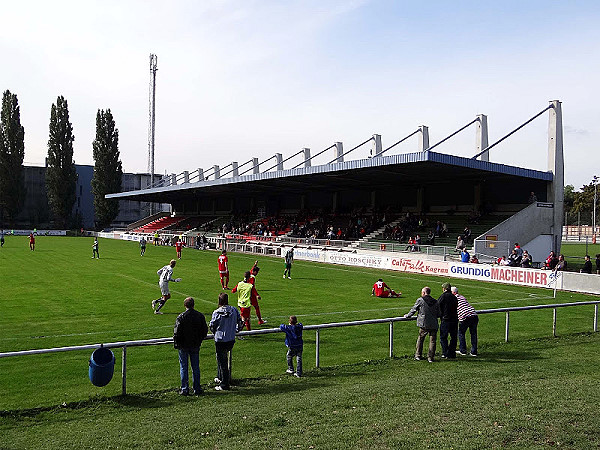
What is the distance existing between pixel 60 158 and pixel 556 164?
68.8m

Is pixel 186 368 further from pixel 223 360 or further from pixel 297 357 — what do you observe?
pixel 297 357

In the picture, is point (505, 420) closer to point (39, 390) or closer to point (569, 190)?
point (39, 390)

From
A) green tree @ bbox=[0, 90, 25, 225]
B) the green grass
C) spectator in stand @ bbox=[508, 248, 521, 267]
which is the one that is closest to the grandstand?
spectator in stand @ bbox=[508, 248, 521, 267]

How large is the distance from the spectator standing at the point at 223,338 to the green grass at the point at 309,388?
311 mm

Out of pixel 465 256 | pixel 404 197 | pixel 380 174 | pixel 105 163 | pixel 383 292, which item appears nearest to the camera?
pixel 383 292

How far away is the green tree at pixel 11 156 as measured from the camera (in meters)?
78.4

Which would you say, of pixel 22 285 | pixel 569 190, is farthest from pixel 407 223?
pixel 569 190

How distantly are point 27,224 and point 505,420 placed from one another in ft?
311

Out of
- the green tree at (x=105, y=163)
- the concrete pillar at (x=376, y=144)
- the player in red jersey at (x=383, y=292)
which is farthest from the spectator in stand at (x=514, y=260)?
the green tree at (x=105, y=163)

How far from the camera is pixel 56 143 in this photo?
80.6 metres

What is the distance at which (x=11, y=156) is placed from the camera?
259 ft

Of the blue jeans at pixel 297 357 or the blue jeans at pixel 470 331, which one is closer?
the blue jeans at pixel 297 357

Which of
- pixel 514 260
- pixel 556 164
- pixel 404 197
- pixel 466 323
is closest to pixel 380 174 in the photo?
pixel 404 197

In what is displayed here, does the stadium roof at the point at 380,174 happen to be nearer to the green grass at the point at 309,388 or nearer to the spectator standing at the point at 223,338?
the green grass at the point at 309,388
